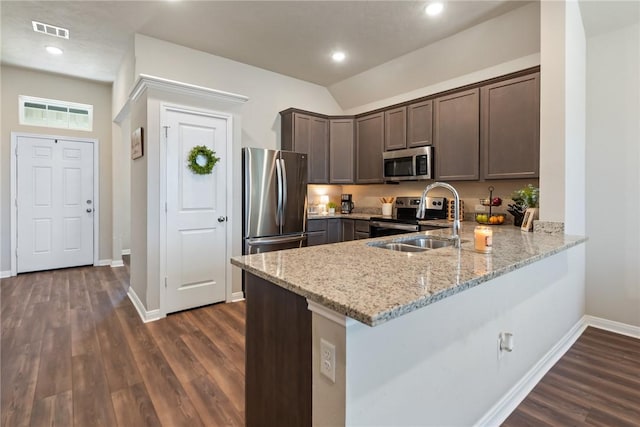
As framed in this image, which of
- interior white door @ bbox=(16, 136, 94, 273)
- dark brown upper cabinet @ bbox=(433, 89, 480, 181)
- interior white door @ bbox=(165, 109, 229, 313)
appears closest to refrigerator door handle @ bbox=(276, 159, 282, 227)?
interior white door @ bbox=(165, 109, 229, 313)

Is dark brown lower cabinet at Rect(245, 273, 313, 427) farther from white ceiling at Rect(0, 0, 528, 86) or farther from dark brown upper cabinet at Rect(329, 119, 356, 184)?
dark brown upper cabinet at Rect(329, 119, 356, 184)

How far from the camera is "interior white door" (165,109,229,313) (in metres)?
3.18

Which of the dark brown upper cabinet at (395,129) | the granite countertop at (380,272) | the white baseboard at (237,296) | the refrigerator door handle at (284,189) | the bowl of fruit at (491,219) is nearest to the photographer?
the granite countertop at (380,272)

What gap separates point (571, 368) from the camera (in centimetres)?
224

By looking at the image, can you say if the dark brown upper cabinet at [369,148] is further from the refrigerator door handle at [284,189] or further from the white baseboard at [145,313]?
the white baseboard at [145,313]

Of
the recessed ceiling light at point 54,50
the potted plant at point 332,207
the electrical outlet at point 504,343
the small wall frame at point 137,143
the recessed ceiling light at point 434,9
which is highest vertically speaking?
the recessed ceiling light at point 54,50

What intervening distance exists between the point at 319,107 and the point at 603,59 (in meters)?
3.40

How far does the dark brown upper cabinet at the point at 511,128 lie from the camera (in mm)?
3055

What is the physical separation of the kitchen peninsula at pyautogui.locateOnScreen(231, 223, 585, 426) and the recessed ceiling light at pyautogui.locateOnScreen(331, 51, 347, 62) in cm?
290

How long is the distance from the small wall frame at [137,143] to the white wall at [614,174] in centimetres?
421

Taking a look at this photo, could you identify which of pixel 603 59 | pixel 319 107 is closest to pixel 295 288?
pixel 603 59

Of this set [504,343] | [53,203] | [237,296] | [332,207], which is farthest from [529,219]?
[53,203]

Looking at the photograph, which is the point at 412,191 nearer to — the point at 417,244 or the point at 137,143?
the point at 417,244

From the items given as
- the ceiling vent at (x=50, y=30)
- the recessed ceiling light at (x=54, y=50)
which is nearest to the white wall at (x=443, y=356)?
the ceiling vent at (x=50, y=30)
